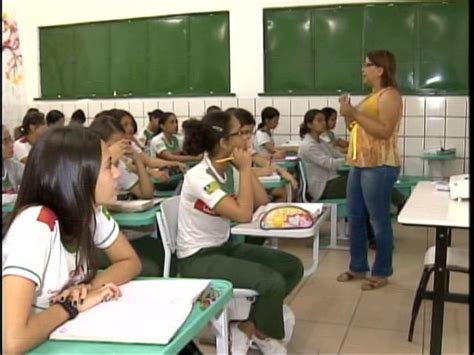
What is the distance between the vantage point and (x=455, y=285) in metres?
3.26

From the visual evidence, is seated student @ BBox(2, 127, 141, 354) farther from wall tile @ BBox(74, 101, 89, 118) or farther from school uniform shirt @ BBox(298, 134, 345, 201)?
wall tile @ BBox(74, 101, 89, 118)

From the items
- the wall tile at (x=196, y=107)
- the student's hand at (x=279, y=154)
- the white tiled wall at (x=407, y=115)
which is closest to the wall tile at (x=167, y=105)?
the white tiled wall at (x=407, y=115)

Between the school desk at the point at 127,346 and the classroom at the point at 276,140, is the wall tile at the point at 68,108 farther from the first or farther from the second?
the school desk at the point at 127,346

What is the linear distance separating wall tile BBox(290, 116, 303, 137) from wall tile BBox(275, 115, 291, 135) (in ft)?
0.11

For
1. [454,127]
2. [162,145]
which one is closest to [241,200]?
[162,145]

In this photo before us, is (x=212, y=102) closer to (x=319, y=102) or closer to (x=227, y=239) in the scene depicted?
(x=319, y=102)

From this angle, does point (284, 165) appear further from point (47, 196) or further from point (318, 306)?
point (47, 196)

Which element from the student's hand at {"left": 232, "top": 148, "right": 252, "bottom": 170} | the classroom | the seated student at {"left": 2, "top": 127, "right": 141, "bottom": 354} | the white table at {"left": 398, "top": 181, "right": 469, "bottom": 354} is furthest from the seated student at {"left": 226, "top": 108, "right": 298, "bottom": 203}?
the seated student at {"left": 2, "top": 127, "right": 141, "bottom": 354}

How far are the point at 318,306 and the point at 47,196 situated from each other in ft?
6.74

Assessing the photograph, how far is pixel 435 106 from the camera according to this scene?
5199mm

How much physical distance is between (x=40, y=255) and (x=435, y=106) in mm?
4629

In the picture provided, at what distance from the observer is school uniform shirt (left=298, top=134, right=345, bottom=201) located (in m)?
4.32

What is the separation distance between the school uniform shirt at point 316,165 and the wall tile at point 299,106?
3.87ft

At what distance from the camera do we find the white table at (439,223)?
199 centimetres
